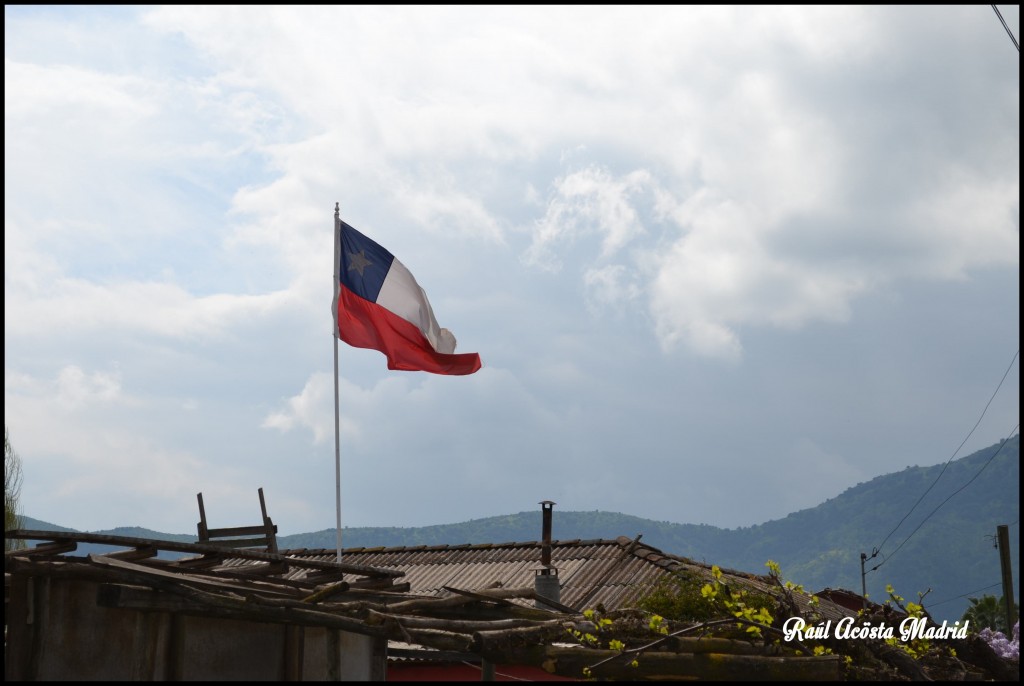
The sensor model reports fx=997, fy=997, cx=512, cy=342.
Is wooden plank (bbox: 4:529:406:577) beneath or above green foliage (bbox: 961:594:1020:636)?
above

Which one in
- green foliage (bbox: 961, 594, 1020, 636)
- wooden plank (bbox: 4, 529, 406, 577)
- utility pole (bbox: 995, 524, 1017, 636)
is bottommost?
green foliage (bbox: 961, 594, 1020, 636)


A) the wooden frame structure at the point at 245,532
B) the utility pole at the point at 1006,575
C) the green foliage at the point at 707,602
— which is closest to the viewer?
the green foliage at the point at 707,602

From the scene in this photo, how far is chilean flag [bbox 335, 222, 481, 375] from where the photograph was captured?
16.5 meters

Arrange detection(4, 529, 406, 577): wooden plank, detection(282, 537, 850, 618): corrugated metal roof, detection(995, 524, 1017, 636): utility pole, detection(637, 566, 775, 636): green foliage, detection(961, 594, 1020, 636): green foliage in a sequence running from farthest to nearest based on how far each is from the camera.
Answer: detection(961, 594, 1020, 636): green foliage
detection(995, 524, 1017, 636): utility pole
detection(282, 537, 850, 618): corrugated metal roof
detection(637, 566, 775, 636): green foliage
detection(4, 529, 406, 577): wooden plank

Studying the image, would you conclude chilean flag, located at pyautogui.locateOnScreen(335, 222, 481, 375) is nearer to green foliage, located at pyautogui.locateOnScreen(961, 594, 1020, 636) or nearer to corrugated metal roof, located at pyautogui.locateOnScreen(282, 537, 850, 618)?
corrugated metal roof, located at pyautogui.locateOnScreen(282, 537, 850, 618)

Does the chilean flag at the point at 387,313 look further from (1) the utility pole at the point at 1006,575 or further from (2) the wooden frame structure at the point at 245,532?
(1) the utility pole at the point at 1006,575

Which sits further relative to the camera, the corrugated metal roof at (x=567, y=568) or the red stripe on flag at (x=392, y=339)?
the corrugated metal roof at (x=567, y=568)

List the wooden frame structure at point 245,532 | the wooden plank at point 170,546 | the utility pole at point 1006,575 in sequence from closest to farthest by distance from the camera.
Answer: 1. the wooden plank at point 170,546
2. the wooden frame structure at point 245,532
3. the utility pole at point 1006,575

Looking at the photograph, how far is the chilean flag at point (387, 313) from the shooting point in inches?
650

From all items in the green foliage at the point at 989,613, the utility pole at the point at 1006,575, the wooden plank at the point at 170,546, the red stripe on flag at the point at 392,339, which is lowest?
the green foliage at the point at 989,613

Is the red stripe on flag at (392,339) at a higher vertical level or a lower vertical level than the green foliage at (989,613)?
higher

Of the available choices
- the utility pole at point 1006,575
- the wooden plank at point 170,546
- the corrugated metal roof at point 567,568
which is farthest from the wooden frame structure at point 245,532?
the utility pole at point 1006,575

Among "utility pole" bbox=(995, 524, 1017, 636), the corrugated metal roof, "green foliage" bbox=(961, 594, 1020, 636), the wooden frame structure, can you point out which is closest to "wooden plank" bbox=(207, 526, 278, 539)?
the wooden frame structure

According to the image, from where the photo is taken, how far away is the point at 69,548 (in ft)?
30.5
